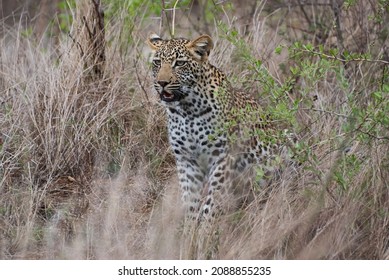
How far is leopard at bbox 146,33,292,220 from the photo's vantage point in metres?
7.85

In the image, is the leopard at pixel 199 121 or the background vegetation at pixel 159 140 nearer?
the background vegetation at pixel 159 140

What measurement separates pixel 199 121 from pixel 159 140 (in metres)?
1.05

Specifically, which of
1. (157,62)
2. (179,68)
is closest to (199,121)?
(179,68)

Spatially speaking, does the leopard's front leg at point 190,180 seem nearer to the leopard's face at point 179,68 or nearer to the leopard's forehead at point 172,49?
the leopard's face at point 179,68

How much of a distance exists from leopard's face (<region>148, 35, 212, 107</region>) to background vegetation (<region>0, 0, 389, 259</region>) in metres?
0.43

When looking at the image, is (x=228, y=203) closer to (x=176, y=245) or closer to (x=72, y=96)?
(x=176, y=245)

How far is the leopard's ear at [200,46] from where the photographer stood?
7.94 m

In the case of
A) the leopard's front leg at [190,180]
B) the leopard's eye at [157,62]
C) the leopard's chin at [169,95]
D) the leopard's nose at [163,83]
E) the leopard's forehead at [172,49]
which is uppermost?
the leopard's forehead at [172,49]

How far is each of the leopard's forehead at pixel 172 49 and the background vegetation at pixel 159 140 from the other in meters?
0.56

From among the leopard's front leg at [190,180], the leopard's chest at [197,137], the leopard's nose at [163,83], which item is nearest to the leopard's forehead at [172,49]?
the leopard's nose at [163,83]

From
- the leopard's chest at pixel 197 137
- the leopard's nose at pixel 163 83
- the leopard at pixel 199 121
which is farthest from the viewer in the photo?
the leopard's chest at pixel 197 137

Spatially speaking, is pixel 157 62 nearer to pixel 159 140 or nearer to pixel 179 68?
pixel 179 68

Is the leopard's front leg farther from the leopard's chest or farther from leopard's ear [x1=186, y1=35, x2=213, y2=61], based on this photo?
leopard's ear [x1=186, y1=35, x2=213, y2=61]

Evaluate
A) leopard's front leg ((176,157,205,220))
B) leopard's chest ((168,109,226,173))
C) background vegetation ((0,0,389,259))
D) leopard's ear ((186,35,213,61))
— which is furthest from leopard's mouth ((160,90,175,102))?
background vegetation ((0,0,389,259))
